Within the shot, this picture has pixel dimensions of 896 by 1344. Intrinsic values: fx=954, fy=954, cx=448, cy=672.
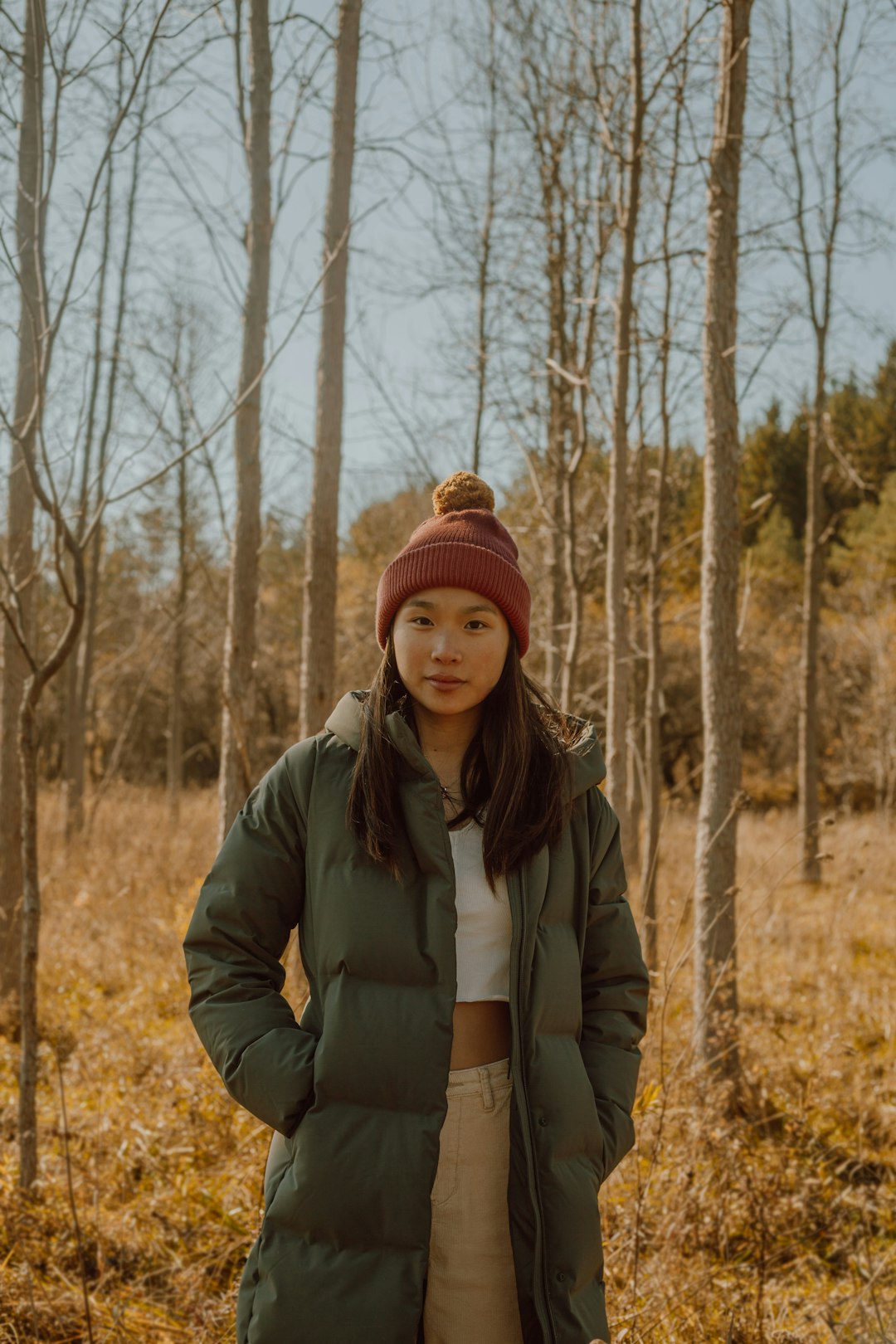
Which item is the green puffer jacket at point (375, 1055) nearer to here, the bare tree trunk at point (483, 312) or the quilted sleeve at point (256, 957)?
the quilted sleeve at point (256, 957)

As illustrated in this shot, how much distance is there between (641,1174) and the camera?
122 inches

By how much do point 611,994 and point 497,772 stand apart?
17.3 inches

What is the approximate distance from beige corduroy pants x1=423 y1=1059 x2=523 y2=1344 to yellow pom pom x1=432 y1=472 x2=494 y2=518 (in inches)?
39.7

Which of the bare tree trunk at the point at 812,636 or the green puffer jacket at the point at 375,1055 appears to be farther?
the bare tree trunk at the point at 812,636

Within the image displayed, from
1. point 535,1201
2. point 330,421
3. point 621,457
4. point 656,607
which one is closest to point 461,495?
point 535,1201

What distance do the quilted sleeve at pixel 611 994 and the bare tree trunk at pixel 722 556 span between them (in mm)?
2246

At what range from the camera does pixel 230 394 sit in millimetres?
2988

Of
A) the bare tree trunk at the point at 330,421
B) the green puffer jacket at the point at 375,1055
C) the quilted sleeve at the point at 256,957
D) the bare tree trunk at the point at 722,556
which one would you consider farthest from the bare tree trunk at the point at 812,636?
the quilted sleeve at the point at 256,957

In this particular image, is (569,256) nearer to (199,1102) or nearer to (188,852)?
(188,852)

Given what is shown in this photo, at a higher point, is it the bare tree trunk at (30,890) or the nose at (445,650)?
the nose at (445,650)

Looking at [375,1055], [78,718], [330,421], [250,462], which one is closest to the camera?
[375,1055]

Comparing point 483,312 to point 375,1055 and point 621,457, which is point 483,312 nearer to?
point 621,457

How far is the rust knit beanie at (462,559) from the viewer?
1.70 meters

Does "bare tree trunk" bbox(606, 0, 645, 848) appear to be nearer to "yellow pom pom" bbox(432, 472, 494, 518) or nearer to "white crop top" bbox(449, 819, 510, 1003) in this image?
"yellow pom pom" bbox(432, 472, 494, 518)
